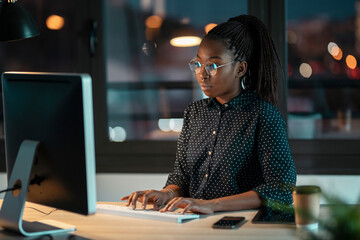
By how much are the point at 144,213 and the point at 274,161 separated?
0.49 m

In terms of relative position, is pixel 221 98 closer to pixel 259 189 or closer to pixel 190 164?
pixel 190 164

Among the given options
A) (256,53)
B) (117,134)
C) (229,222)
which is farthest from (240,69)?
(117,134)

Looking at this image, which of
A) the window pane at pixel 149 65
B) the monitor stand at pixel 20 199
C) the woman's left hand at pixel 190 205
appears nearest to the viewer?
the monitor stand at pixel 20 199

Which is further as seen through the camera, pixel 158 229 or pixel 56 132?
pixel 158 229

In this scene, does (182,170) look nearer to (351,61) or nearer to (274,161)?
(274,161)

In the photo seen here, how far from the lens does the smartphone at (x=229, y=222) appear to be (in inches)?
60.2

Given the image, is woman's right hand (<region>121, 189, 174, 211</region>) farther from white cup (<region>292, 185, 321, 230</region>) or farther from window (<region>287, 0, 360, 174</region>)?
window (<region>287, 0, 360, 174</region>)

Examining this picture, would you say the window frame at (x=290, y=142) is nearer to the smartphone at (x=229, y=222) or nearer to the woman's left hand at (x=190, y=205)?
the woman's left hand at (x=190, y=205)

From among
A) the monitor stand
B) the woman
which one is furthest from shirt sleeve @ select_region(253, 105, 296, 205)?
the monitor stand

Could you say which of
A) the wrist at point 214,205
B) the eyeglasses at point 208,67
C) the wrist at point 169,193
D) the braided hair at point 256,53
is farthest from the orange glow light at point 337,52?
the wrist at point 214,205

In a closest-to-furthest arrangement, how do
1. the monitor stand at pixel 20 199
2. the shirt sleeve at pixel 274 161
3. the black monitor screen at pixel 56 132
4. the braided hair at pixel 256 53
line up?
the black monitor screen at pixel 56 132, the monitor stand at pixel 20 199, the shirt sleeve at pixel 274 161, the braided hair at pixel 256 53

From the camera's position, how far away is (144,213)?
1688 millimetres

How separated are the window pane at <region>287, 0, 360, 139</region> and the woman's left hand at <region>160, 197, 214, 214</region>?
1599 mm

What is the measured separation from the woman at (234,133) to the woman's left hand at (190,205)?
0.04 meters
